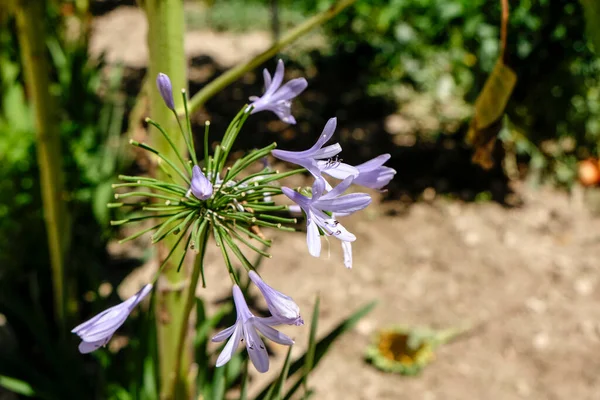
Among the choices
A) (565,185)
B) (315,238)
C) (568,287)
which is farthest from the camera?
(565,185)

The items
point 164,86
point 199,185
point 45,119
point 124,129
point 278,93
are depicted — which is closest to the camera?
point 199,185

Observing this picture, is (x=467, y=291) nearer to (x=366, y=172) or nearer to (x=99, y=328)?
(x=366, y=172)

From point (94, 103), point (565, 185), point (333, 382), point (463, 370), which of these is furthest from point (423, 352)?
point (94, 103)

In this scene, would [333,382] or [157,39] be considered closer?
[157,39]

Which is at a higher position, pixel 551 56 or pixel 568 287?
pixel 551 56

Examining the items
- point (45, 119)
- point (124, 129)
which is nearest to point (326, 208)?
point (45, 119)

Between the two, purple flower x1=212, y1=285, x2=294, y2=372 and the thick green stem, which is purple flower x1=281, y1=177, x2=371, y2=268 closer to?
purple flower x1=212, y1=285, x2=294, y2=372

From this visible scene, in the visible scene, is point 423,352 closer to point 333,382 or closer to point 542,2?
point 333,382
